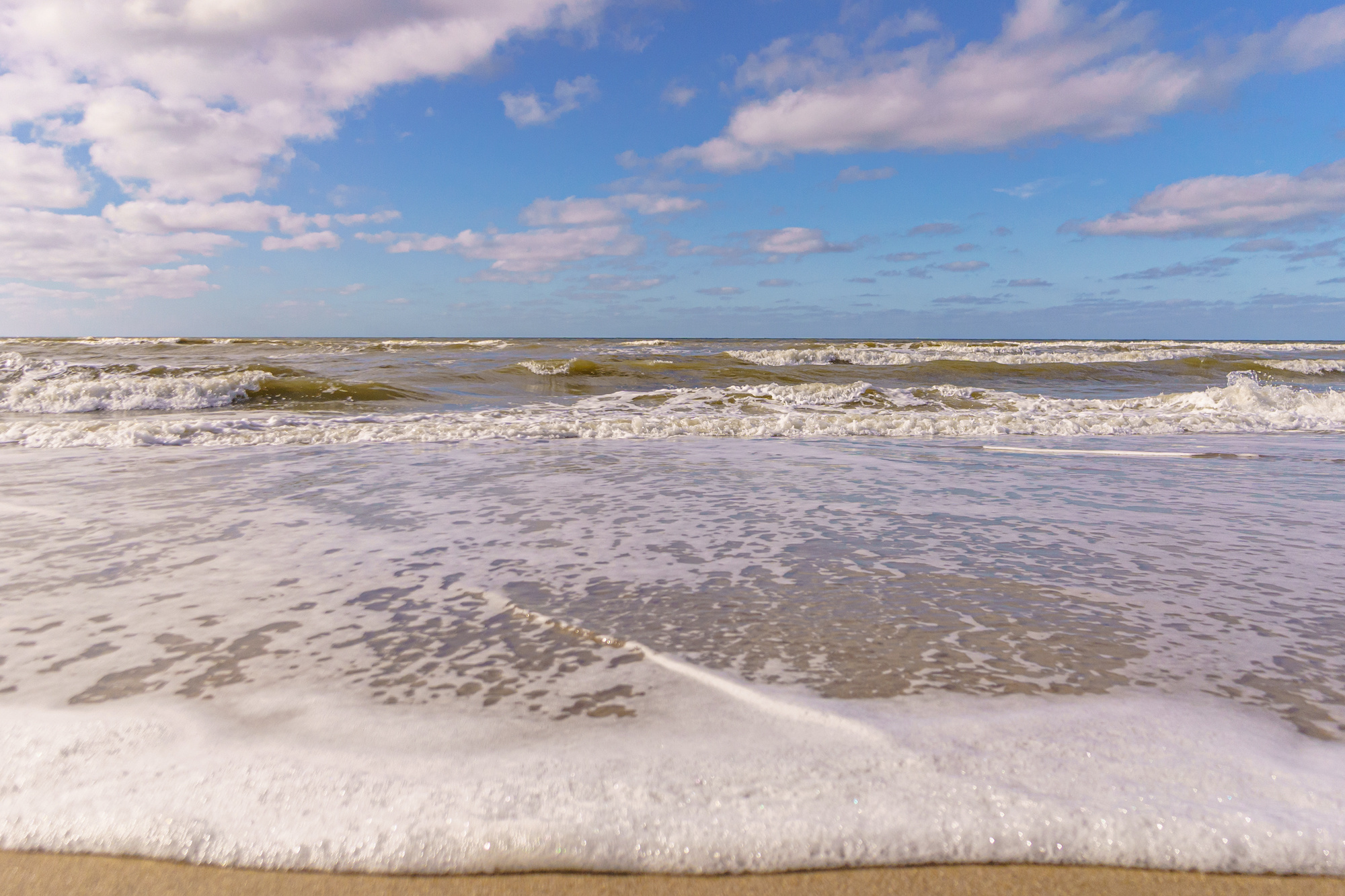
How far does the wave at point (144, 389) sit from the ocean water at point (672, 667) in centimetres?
684

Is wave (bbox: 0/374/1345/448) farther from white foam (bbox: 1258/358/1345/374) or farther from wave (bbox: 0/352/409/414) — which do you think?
white foam (bbox: 1258/358/1345/374)

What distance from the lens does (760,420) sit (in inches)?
378

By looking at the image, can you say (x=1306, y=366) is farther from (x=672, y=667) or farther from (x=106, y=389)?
(x=106, y=389)

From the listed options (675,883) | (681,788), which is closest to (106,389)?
(681,788)

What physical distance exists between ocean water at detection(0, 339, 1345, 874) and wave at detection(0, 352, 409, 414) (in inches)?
269

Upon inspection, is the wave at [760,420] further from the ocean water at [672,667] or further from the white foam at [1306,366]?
the white foam at [1306,366]

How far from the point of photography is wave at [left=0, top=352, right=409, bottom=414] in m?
11.8

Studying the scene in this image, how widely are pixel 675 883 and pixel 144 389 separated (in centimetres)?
1447

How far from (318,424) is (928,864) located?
8.99 meters

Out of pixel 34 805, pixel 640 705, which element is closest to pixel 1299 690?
pixel 640 705

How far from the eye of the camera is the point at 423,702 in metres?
2.13

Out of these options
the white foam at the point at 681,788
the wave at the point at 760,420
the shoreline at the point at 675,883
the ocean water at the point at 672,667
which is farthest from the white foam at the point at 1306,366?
the shoreline at the point at 675,883

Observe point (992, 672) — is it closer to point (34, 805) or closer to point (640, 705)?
point (640, 705)

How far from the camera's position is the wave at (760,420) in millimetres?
8078
